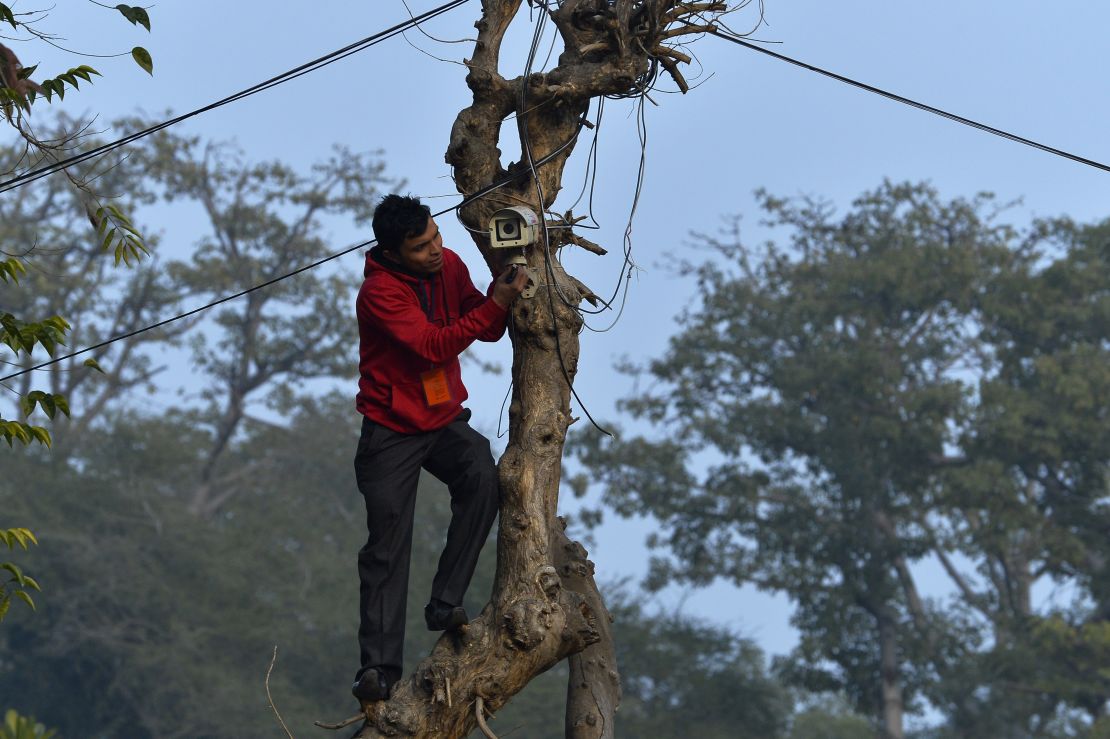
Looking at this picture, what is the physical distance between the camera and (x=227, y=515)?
28.2 metres

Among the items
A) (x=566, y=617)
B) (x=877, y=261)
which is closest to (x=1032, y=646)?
(x=877, y=261)

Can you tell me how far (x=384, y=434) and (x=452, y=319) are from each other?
46 cm

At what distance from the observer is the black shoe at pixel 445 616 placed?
4.43 meters

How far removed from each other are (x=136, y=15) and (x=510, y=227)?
4.57ft

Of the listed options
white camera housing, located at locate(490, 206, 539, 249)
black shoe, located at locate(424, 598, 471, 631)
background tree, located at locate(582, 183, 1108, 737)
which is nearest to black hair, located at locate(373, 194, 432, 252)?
white camera housing, located at locate(490, 206, 539, 249)

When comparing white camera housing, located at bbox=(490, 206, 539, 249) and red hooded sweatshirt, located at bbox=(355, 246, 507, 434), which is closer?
red hooded sweatshirt, located at bbox=(355, 246, 507, 434)

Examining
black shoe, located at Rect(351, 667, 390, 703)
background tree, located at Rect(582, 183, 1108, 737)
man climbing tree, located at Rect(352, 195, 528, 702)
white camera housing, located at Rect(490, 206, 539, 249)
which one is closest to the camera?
black shoe, located at Rect(351, 667, 390, 703)

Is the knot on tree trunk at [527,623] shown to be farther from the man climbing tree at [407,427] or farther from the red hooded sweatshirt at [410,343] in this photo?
the red hooded sweatshirt at [410,343]

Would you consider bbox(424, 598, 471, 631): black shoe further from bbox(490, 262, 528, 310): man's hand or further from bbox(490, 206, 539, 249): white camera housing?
bbox(490, 206, 539, 249): white camera housing

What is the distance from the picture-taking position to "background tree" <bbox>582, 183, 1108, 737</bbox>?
20.6 meters

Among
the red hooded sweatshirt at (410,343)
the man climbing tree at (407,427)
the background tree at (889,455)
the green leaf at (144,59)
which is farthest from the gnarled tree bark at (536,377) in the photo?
the background tree at (889,455)

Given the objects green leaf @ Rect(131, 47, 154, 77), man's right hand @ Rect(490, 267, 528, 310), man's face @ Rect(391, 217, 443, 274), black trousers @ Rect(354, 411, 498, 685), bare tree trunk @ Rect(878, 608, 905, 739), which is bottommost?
black trousers @ Rect(354, 411, 498, 685)

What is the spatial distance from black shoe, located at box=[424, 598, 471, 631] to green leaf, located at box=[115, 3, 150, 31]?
2069mm

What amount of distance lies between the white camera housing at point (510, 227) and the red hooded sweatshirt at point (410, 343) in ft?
0.70
